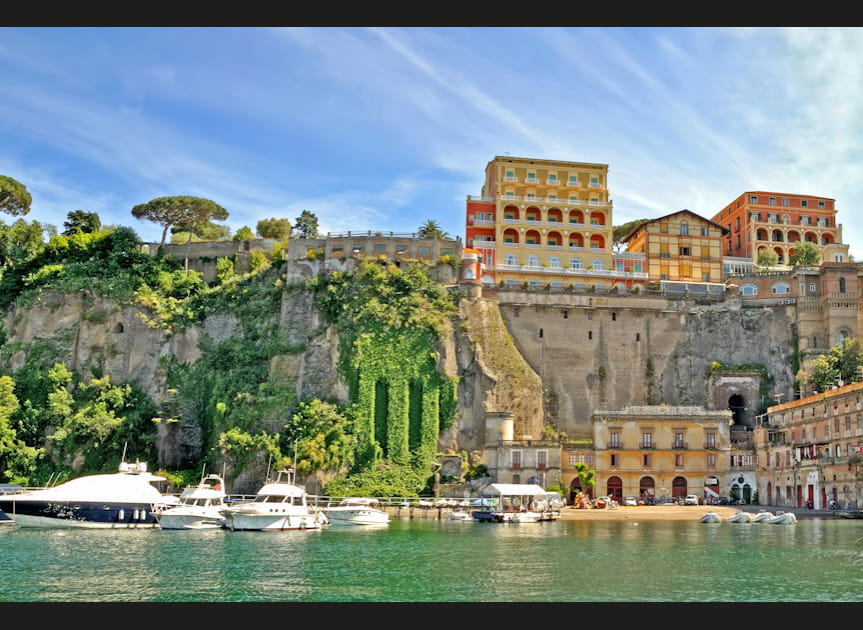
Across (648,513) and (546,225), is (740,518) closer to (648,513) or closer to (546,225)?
(648,513)

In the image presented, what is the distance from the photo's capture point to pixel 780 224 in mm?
86438

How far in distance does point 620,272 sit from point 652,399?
10.9m

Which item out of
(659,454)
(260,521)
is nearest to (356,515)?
(260,521)

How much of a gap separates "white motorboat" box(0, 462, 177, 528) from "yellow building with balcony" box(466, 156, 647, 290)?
106 ft

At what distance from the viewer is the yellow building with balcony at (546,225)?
2857 inches

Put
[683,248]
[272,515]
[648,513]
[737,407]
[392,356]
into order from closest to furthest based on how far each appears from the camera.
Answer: [272,515], [648,513], [392,356], [737,407], [683,248]

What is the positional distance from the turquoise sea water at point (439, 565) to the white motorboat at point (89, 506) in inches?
58.0

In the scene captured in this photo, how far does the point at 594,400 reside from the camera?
67.9 m

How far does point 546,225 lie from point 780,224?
2548 centimetres

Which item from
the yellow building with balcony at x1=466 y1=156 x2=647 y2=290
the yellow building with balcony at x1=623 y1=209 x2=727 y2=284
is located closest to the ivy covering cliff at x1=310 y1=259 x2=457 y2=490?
the yellow building with balcony at x1=466 y1=156 x2=647 y2=290

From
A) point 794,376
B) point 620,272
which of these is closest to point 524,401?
point 620,272

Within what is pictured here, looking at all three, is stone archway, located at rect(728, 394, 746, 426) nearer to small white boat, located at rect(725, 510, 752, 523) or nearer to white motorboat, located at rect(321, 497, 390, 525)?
small white boat, located at rect(725, 510, 752, 523)

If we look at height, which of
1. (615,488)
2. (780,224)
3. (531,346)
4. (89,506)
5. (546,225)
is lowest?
(89,506)

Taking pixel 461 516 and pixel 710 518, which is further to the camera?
pixel 461 516
